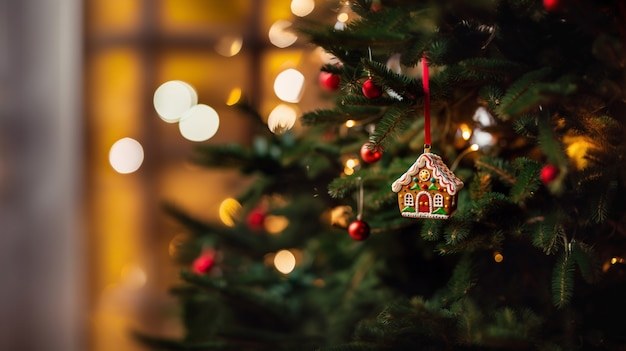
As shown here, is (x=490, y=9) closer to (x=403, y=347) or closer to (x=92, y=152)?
(x=403, y=347)

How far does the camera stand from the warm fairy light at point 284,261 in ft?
4.29

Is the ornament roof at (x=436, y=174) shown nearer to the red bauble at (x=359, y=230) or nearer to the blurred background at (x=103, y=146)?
the red bauble at (x=359, y=230)

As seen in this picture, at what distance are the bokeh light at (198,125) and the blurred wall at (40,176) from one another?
318mm

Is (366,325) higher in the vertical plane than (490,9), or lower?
lower

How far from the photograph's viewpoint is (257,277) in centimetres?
116

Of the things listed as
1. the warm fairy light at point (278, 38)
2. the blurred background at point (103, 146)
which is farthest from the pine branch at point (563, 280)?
the blurred background at point (103, 146)

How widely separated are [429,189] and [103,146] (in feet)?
4.87

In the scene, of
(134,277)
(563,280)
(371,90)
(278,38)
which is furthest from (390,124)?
(134,277)

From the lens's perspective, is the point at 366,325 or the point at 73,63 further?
the point at 73,63

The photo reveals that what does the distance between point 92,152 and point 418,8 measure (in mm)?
1461

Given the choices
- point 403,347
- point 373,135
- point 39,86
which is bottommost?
point 403,347

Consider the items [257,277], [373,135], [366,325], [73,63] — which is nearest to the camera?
[373,135]

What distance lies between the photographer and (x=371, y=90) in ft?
2.28

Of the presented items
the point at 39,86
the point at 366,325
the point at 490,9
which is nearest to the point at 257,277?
the point at 366,325
